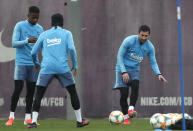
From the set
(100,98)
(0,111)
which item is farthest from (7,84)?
(100,98)

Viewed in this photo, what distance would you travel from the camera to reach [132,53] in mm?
10523

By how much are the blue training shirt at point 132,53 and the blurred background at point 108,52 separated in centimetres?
216

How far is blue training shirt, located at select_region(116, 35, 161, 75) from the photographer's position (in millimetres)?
10422

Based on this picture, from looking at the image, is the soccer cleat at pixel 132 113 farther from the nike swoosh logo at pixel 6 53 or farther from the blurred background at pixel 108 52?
the nike swoosh logo at pixel 6 53

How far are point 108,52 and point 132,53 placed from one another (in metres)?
2.29

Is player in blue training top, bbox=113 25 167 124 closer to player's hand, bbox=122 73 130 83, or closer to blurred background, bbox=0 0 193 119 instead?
player's hand, bbox=122 73 130 83

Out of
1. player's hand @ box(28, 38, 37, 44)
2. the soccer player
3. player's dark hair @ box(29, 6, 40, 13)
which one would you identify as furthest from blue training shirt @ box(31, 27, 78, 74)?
player's dark hair @ box(29, 6, 40, 13)

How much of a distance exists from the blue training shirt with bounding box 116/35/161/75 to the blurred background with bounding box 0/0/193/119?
7.07ft

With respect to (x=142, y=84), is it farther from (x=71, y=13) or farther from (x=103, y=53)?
(x=71, y=13)

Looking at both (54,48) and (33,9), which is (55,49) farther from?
(33,9)

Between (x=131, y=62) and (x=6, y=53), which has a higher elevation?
(x=6, y=53)

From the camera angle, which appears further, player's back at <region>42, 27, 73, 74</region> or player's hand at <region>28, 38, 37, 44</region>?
player's hand at <region>28, 38, 37, 44</region>

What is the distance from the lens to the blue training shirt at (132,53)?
10422mm

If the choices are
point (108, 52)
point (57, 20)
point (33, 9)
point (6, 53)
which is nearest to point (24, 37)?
point (33, 9)
